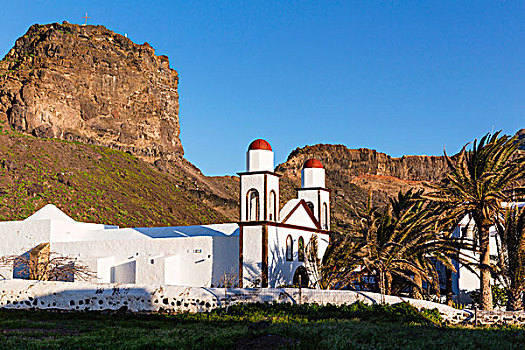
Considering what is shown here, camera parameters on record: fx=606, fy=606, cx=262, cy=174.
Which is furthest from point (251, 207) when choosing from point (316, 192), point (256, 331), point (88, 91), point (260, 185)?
point (88, 91)

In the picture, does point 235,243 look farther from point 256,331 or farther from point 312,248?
point 256,331

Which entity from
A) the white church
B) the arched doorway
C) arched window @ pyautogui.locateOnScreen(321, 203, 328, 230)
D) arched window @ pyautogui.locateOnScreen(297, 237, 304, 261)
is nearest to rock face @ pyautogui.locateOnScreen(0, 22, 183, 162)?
the white church

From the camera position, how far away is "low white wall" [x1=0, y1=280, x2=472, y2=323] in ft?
65.8

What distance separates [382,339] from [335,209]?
7523 centimetres

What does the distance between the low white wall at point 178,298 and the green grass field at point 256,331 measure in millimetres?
397

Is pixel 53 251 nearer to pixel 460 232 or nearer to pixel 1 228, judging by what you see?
pixel 1 228

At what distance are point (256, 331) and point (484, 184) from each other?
11.0 m

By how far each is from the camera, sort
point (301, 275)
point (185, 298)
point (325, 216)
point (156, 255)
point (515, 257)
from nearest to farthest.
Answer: point (185, 298), point (515, 257), point (301, 275), point (156, 255), point (325, 216)

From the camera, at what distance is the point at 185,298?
20594 millimetres

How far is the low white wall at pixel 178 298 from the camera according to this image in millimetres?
20047

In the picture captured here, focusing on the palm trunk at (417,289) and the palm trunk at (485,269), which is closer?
the palm trunk at (485,269)

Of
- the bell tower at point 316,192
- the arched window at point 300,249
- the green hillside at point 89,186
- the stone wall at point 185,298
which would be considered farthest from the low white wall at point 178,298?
the green hillside at point 89,186

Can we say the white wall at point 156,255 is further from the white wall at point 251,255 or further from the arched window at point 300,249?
the arched window at point 300,249

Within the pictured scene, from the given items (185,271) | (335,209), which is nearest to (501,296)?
(185,271)
